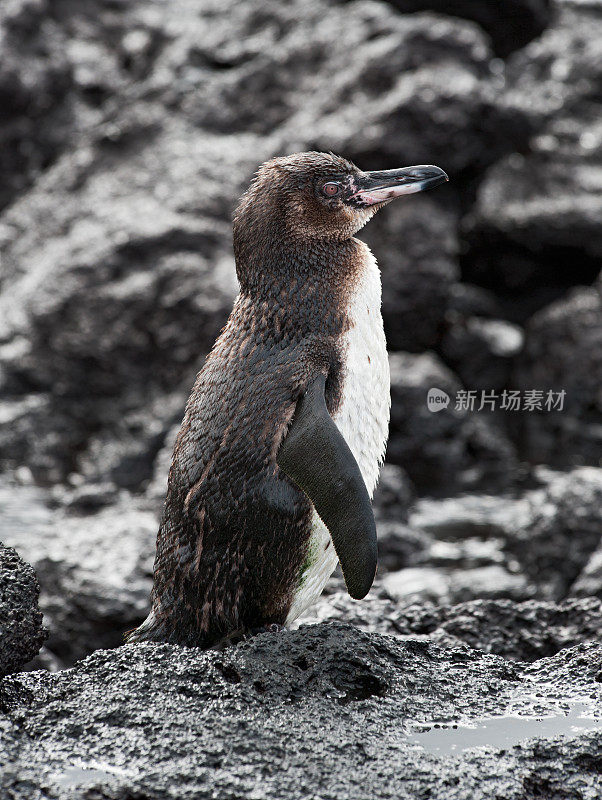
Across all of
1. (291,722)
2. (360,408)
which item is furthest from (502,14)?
(291,722)

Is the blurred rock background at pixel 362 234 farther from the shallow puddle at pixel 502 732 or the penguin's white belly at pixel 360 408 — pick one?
the shallow puddle at pixel 502 732

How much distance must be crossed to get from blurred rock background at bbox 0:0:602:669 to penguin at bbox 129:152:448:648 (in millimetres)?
3942

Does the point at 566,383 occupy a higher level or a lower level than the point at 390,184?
lower

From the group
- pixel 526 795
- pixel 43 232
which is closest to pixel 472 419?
pixel 43 232

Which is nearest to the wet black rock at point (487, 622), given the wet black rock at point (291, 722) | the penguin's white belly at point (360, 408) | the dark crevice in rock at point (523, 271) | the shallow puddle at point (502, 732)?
the penguin's white belly at point (360, 408)

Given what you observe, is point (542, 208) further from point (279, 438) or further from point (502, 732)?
point (502, 732)

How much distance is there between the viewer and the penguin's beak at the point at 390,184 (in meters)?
3.90

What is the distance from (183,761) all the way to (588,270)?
36.8ft

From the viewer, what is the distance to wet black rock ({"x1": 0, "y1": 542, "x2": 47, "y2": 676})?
2914 millimetres

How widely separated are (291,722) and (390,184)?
7.38ft

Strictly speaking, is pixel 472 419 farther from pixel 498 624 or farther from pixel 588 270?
pixel 498 624

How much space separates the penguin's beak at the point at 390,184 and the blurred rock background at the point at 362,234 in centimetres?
401

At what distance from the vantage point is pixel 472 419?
1064cm

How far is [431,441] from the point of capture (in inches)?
400
